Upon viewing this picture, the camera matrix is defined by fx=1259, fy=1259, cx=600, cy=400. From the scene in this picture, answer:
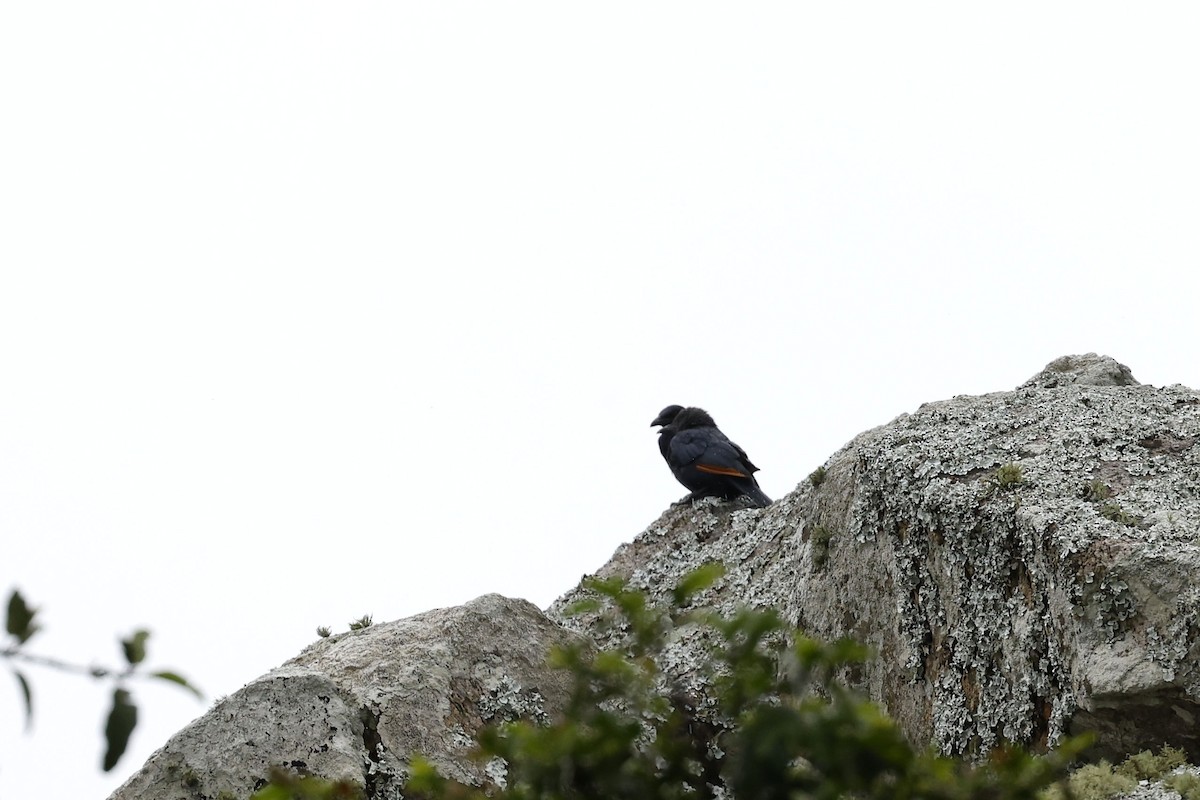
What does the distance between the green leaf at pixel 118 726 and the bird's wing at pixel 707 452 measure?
9712 millimetres

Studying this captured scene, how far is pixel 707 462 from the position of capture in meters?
11.9

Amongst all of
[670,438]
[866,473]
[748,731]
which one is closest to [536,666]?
[866,473]

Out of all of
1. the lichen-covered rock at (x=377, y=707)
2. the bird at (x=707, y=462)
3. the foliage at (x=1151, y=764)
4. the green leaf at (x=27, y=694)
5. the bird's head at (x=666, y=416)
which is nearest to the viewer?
the green leaf at (x=27, y=694)

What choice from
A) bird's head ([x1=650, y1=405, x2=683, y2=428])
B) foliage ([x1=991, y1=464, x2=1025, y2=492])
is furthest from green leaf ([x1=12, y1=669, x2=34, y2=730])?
A: bird's head ([x1=650, y1=405, x2=683, y2=428])

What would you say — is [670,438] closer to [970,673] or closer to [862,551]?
[862,551]

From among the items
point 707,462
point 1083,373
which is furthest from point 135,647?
point 707,462

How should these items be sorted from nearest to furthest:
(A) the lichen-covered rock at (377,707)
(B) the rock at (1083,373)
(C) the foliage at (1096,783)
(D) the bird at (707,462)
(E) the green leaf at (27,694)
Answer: (E) the green leaf at (27,694)
(C) the foliage at (1096,783)
(A) the lichen-covered rock at (377,707)
(B) the rock at (1083,373)
(D) the bird at (707,462)

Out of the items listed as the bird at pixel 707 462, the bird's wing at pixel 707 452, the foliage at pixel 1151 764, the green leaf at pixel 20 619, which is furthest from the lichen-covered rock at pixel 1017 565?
the green leaf at pixel 20 619

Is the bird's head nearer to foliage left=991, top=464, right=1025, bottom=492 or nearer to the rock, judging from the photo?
the rock

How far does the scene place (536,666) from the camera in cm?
826

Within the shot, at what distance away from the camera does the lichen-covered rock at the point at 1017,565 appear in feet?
21.0

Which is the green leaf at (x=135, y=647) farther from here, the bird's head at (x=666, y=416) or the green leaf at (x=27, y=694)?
the bird's head at (x=666, y=416)

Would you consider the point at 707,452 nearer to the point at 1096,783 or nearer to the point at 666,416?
the point at 666,416

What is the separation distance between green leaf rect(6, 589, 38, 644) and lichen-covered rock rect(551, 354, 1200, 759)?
551 cm
